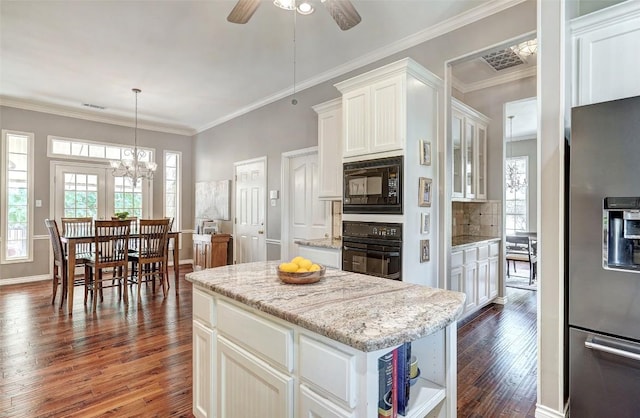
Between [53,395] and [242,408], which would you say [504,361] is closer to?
→ [242,408]

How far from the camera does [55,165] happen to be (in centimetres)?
570

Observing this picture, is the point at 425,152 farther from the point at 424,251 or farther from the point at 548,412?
the point at 548,412

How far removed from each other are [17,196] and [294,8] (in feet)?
19.7

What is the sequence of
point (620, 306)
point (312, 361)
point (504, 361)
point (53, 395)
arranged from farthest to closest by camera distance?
1. point (504, 361)
2. point (53, 395)
3. point (620, 306)
4. point (312, 361)

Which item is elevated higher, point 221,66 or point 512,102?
point 221,66

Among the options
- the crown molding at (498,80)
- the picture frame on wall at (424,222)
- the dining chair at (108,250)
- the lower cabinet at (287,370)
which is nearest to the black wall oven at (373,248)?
the picture frame on wall at (424,222)

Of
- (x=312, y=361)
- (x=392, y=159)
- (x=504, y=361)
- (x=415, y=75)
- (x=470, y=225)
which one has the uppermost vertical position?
(x=415, y=75)

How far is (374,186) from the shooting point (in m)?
2.96

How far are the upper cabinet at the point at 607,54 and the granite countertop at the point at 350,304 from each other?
5.26ft

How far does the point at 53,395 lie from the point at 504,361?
3.40m

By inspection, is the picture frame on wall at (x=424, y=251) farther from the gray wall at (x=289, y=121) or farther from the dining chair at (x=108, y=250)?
the dining chair at (x=108, y=250)

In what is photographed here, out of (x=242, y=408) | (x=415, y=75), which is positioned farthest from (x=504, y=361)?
(x=415, y=75)

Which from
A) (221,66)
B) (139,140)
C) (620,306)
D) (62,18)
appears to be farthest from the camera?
(139,140)

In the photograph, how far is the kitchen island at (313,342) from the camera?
1006 mm
